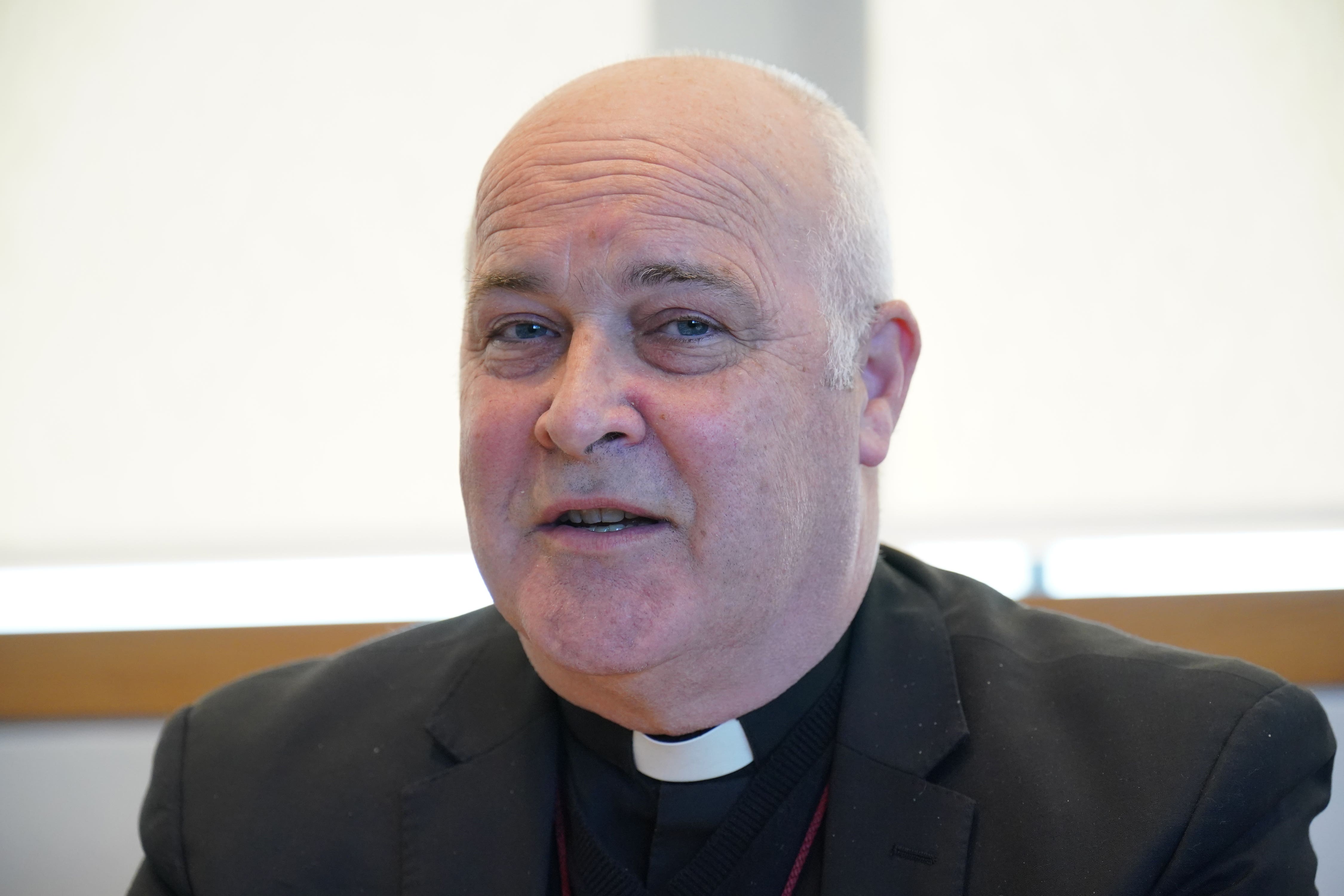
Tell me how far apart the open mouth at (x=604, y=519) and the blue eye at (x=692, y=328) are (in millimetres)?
215

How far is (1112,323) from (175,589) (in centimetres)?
202

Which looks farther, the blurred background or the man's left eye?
the blurred background

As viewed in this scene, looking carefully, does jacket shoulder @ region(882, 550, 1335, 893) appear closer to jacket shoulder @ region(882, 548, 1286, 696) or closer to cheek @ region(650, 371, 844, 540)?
jacket shoulder @ region(882, 548, 1286, 696)

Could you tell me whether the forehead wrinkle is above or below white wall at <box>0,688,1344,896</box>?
above

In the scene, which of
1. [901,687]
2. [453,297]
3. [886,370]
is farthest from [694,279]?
[453,297]

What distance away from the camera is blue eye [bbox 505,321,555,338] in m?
1.24

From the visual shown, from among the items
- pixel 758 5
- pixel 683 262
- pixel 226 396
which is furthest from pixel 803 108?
pixel 226 396

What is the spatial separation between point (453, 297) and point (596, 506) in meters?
1.16

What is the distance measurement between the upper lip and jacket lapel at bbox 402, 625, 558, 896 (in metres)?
0.40

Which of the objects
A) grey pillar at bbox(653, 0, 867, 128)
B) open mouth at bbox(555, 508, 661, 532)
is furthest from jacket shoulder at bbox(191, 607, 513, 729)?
grey pillar at bbox(653, 0, 867, 128)

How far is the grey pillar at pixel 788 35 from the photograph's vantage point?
6.88ft

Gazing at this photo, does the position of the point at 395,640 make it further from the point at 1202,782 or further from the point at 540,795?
the point at 1202,782

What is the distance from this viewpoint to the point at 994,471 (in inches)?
80.4

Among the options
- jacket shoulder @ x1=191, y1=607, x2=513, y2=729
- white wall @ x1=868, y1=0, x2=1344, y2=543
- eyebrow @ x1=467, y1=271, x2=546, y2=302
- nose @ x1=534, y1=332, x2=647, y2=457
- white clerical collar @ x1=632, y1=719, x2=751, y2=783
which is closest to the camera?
nose @ x1=534, y1=332, x2=647, y2=457
